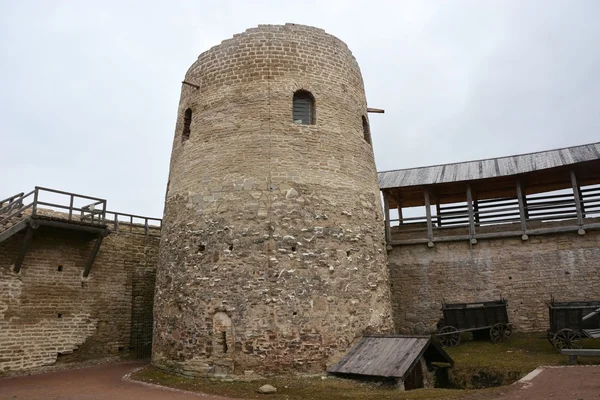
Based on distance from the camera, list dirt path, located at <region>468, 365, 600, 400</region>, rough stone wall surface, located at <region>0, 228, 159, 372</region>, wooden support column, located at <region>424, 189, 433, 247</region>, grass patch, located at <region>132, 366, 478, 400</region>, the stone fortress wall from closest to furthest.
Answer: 1. dirt path, located at <region>468, 365, 600, 400</region>
2. grass patch, located at <region>132, 366, 478, 400</region>
3. the stone fortress wall
4. rough stone wall surface, located at <region>0, 228, 159, 372</region>
5. wooden support column, located at <region>424, 189, 433, 247</region>

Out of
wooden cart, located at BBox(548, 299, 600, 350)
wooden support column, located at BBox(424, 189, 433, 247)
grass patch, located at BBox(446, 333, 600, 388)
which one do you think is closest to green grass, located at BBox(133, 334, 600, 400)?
grass patch, located at BBox(446, 333, 600, 388)

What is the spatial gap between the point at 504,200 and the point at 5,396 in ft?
54.1

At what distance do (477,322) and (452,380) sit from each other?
290 cm

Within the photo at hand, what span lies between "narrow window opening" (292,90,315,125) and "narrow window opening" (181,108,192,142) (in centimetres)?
324

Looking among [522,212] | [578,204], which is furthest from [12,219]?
[578,204]

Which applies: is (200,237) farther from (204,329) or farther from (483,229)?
(483,229)

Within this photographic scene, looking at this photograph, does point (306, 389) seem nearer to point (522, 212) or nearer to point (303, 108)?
point (303, 108)

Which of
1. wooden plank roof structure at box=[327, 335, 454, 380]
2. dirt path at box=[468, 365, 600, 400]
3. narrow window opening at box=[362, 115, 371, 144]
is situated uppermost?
narrow window opening at box=[362, 115, 371, 144]

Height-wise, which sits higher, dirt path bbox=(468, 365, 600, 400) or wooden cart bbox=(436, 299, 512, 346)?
wooden cart bbox=(436, 299, 512, 346)

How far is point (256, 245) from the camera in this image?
447 inches

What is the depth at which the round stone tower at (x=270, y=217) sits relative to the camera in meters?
11.0

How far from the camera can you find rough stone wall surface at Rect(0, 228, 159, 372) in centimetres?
1304

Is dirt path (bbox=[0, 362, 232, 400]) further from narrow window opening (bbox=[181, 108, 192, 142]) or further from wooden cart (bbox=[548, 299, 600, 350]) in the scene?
wooden cart (bbox=[548, 299, 600, 350])

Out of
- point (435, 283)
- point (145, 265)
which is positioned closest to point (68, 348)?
point (145, 265)
